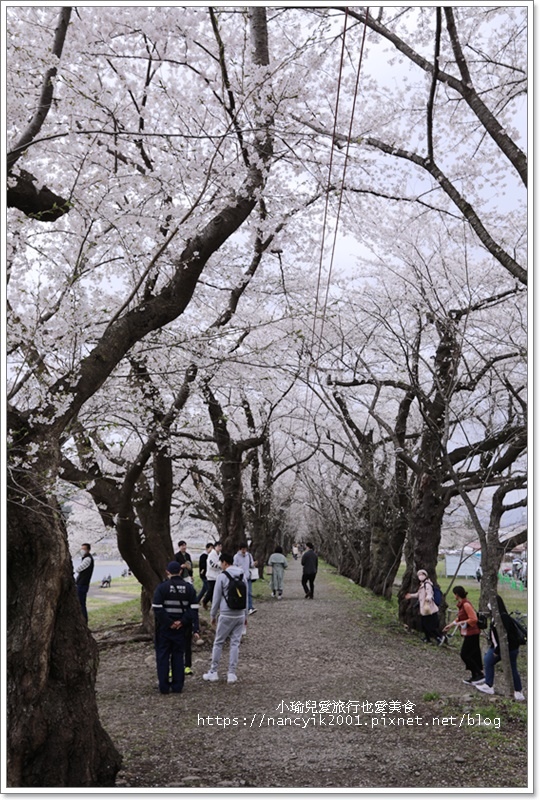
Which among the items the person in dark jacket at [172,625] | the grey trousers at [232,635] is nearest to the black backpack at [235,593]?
the grey trousers at [232,635]

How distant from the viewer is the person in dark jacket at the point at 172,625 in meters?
6.66

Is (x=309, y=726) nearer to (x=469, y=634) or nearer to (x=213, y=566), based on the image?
(x=469, y=634)

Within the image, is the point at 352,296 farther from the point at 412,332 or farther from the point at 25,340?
the point at 25,340

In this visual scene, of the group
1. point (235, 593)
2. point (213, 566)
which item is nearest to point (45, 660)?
point (235, 593)

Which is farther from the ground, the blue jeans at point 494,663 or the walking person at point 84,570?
the walking person at point 84,570

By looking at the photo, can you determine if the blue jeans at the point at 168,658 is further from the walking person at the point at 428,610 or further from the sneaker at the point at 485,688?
the walking person at the point at 428,610

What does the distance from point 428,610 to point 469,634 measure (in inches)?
128

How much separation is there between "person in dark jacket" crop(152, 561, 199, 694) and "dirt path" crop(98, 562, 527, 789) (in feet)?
0.69

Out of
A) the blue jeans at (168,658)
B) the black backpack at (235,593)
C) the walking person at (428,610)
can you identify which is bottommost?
the walking person at (428,610)

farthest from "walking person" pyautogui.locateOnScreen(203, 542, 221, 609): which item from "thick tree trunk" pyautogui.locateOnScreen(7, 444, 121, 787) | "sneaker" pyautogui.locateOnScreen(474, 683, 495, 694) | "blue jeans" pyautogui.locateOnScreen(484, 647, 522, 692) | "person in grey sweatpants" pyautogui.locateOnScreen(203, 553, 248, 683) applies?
"thick tree trunk" pyautogui.locateOnScreen(7, 444, 121, 787)

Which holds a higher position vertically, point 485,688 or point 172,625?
point 172,625

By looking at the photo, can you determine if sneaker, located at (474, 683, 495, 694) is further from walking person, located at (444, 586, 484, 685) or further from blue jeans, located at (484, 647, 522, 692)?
walking person, located at (444, 586, 484, 685)

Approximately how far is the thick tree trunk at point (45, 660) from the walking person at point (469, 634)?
504cm

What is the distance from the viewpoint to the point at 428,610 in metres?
10.9
